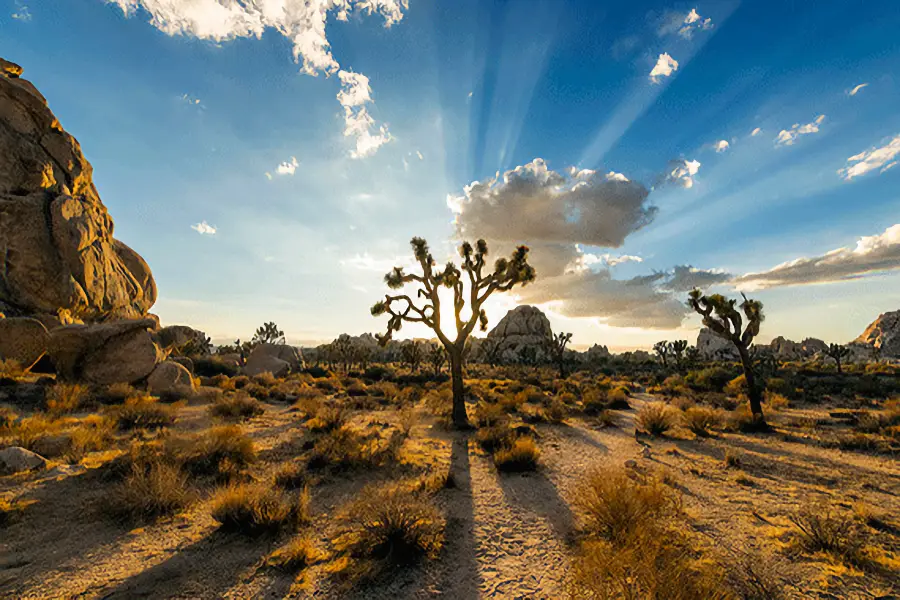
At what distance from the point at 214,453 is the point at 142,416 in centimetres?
445

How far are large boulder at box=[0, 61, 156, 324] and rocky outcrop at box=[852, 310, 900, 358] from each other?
414ft

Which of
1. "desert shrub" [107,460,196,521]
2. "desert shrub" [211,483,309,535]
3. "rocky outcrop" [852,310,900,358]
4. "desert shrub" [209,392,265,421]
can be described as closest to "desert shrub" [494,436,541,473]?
"desert shrub" [211,483,309,535]

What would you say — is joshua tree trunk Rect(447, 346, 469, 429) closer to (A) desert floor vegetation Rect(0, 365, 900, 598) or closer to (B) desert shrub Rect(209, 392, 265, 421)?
(A) desert floor vegetation Rect(0, 365, 900, 598)

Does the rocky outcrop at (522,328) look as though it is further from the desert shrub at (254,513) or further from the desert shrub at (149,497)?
the desert shrub at (149,497)

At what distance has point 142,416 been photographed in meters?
9.86

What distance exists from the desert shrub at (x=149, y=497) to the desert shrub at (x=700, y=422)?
1350 cm

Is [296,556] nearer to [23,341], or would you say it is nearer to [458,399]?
[458,399]

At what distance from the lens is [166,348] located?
19719 mm

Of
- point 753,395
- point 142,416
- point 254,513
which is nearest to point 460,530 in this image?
point 254,513

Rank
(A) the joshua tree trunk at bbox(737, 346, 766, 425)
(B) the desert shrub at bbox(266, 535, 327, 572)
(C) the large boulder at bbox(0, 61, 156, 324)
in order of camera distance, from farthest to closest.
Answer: (C) the large boulder at bbox(0, 61, 156, 324)
(A) the joshua tree trunk at bbox(737, 346, 766, 425)
(B) the desert shrub at bbox(266, 535, 327, 572)

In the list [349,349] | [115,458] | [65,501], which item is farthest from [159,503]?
[349,349]

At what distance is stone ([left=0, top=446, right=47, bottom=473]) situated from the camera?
6039mm

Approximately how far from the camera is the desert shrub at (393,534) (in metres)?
4.43

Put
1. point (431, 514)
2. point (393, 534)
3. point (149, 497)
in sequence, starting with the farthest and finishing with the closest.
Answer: point (149, 497) < point (431, 514) < point (393, 534)
